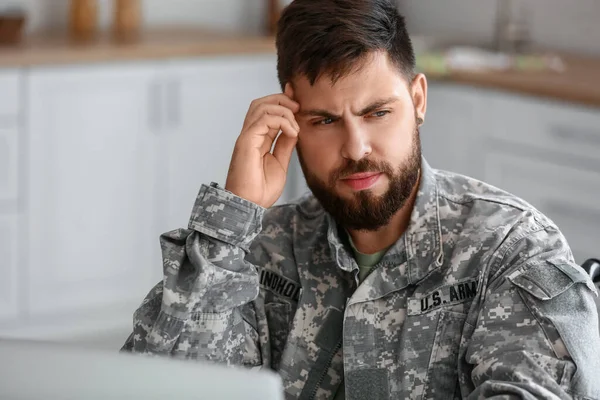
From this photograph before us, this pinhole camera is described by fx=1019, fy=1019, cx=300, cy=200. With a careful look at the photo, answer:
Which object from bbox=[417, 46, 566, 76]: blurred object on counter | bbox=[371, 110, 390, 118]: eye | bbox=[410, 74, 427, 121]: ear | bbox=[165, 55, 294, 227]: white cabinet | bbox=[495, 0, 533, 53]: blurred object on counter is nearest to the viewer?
bbox=[371, 110, 390, 118]: eye

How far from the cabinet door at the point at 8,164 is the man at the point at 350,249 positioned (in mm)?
1983

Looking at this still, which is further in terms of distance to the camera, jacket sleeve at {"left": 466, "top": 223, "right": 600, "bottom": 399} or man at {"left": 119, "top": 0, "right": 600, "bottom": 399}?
man at {"left": 119, "top": 0, "right": 600, "bottom": 399}

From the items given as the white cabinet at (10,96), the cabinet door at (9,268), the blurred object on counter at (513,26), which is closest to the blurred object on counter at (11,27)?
the white cabinet at (10,96)

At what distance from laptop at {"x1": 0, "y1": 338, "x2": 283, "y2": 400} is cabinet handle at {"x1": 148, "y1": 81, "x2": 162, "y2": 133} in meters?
3.02

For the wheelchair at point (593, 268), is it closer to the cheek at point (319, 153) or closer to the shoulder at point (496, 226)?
the shoulder at point (496, 226)

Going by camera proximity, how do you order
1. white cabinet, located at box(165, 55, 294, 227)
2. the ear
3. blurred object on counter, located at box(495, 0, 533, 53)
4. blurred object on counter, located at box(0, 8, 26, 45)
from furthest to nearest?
1. blurred object on counter, located at box(495, 0, 533, 53)
2. white cabinet, located at box(165, 55, 294, 227)
3. blurred object on counter, located at box(0, 8, 26, 45)
4. the ear

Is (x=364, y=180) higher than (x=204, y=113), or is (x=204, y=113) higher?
(x=364, y=180)

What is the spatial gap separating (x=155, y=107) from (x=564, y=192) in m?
1.49

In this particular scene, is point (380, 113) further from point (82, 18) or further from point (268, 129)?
point (82, 18)

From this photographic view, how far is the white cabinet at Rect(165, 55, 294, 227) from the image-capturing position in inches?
149

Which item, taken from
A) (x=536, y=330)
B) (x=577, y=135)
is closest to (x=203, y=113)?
(x=577, y=135)

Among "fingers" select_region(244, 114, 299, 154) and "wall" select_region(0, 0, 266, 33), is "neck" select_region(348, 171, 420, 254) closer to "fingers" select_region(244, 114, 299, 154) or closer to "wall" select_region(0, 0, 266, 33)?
"fingers" select_region(244, 114, 299, 154)

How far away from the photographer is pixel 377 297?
1.52 m

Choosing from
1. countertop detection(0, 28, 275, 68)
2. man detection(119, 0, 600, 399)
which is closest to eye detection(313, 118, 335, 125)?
man detection(119, 0, 600, 399)
